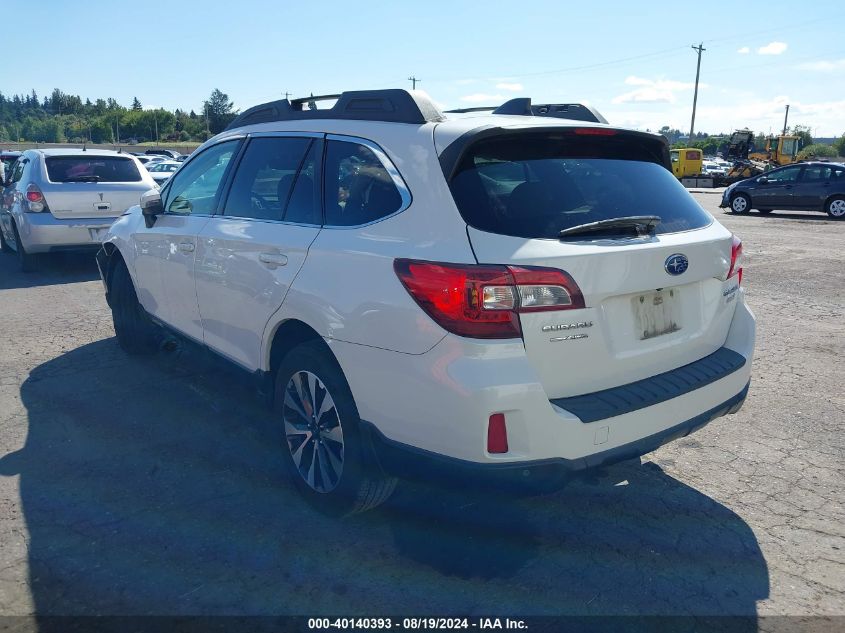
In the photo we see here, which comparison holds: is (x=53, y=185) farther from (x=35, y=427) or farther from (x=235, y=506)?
(x=235, y=506)

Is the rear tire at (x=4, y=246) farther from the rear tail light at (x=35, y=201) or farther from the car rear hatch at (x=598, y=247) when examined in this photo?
the car rear hatch at (x=598, y=247)

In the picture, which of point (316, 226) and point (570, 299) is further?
point (316, 226)

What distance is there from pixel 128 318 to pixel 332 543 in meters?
3.44

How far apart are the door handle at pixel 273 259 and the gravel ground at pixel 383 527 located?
0.92 m

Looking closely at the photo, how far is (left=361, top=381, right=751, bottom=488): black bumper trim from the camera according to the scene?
2.61 metres

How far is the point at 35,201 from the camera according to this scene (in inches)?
368

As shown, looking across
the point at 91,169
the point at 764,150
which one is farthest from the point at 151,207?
the point at 764,150

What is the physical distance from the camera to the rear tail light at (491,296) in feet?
8.38

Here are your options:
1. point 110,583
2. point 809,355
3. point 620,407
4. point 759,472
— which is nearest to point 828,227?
point 809,355

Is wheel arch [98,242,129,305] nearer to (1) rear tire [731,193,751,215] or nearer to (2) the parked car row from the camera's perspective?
(2) the parked car row

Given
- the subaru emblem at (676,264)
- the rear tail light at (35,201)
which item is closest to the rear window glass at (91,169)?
the rear tail light at (35,201)

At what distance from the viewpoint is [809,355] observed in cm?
605

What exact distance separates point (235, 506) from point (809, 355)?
16.6 feet

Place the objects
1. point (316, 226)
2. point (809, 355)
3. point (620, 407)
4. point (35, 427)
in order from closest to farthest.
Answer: point (620, 407) → point (316, 226) → point (35, 427) → point (809, 355)
